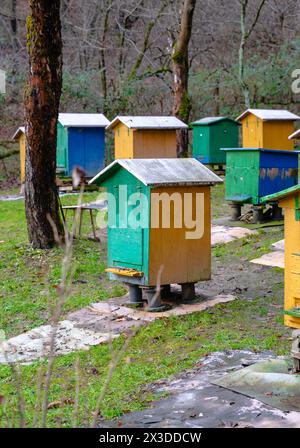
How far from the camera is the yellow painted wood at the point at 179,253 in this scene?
8.22 meters

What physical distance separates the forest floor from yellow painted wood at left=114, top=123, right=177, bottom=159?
18.0 ft

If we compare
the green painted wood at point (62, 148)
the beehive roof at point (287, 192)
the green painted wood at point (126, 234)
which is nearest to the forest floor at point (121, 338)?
the green painted wood at point (126, 234)

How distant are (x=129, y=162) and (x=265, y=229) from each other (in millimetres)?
4706

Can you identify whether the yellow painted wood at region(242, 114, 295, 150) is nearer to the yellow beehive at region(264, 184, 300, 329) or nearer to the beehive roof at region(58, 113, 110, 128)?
the beehive roof at region(58, 113, 110, 128)

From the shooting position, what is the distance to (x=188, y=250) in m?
8.60

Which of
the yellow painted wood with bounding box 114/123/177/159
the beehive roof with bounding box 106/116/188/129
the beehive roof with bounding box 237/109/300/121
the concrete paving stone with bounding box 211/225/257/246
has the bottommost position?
→ the concrete paving stone with bounding box 211/225/257/246

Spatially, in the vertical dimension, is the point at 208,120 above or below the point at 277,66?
below

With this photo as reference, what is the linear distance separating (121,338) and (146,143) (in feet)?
33.9

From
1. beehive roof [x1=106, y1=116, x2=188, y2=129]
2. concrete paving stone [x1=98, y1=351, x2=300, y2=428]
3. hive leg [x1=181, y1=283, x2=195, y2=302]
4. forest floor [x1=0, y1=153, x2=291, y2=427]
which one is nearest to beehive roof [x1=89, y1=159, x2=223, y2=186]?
hive leg [x1=181, y1=283, x2=195, y2=302]

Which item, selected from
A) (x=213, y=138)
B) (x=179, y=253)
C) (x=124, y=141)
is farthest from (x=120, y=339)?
(x=213, y=138)

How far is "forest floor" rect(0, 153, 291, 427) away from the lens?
224 inches

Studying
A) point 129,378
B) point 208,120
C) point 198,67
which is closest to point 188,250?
point 129,378

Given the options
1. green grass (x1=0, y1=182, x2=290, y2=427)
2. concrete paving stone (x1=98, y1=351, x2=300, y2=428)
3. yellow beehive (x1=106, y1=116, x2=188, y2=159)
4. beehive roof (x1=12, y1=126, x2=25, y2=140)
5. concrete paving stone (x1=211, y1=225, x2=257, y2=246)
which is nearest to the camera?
concrete paving stone (x1=98, y1=351, x2=300, y2=428)
